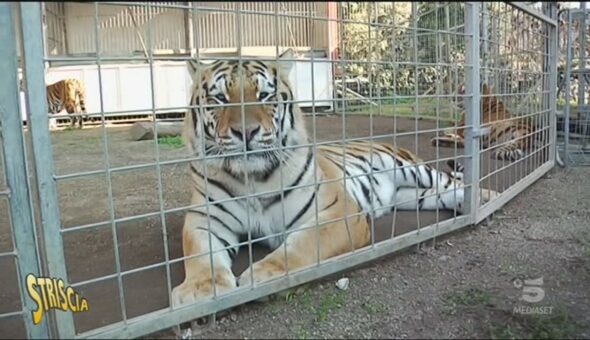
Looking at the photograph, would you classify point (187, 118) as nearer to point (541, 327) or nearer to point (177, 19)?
point (541, 327)

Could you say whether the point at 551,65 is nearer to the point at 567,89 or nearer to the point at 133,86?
the point at 567,89

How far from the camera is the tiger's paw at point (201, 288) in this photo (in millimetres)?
1791

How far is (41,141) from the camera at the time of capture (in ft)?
4.75

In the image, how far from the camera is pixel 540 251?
2.54m

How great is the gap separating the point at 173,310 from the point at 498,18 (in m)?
2.53

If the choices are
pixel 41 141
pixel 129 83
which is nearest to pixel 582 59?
pixel 41 141

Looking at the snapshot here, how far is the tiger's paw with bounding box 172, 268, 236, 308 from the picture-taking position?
1791 mm

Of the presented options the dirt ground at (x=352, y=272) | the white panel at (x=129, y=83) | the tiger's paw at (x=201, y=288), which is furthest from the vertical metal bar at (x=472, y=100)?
the white panel at (x=129, y=83)

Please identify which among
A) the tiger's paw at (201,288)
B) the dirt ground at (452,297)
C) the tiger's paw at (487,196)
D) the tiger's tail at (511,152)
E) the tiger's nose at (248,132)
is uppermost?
the tiger's nose at (248,132)

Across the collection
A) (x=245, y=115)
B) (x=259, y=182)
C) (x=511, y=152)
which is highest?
(x=245, y=115)

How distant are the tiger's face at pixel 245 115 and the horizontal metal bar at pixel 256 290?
0.44 m

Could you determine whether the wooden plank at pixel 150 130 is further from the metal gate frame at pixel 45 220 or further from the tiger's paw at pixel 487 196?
the metal gate frame at pixel 45 220

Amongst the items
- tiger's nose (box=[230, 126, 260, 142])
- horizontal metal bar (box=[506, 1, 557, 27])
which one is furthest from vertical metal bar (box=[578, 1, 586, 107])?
tiger's nose (box=[230, 126, 260, 142])

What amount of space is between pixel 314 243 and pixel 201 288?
1.76 feet
